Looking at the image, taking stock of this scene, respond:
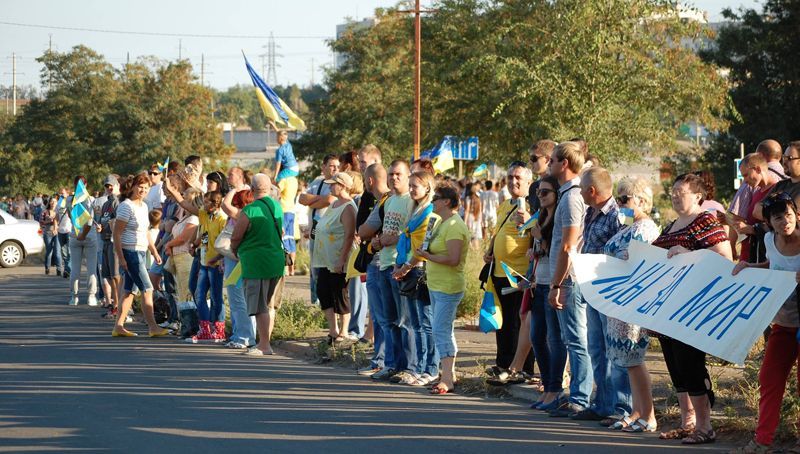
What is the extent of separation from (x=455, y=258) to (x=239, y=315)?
171 inches

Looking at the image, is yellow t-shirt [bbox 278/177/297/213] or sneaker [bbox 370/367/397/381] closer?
sneaker [bbox 370/367/397/381]

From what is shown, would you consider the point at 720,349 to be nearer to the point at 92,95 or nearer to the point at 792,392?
the point at 792,392

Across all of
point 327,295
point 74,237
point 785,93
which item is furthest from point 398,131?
point 327,295

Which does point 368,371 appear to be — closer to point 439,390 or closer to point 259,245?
point 439,390

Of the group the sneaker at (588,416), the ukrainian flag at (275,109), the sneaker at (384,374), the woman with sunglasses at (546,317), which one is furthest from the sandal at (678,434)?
the ukrainian flag at (275,109)

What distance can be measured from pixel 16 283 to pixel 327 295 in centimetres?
1437

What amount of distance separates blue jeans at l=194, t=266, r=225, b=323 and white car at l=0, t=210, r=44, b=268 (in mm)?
19113

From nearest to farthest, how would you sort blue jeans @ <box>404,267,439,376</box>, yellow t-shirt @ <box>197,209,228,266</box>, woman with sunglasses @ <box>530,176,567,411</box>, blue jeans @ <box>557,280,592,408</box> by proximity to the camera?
blue jeans @ <box>557,280,592,408</box>, woman with sunglasses @ <box>530,176,567,411</box>, blue jeans @ <box>404,267,439,376</box>, yellow t-shirt @ <box>197,209,228,266</box>

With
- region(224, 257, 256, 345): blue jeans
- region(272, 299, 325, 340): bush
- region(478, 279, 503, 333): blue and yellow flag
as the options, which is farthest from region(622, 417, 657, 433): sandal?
region(272, 299, 325, 340): bush

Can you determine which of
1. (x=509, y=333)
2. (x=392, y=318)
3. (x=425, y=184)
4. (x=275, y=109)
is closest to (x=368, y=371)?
(x=392, y=318)

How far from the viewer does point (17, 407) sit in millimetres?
9773

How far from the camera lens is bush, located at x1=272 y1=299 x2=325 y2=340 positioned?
14.5 metres

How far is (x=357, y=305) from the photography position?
46.0 ft

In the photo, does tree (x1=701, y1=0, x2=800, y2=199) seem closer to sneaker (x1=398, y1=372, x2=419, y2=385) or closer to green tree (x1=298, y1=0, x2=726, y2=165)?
green tree (x1=298, y1=0, x2=726, y2=165)
